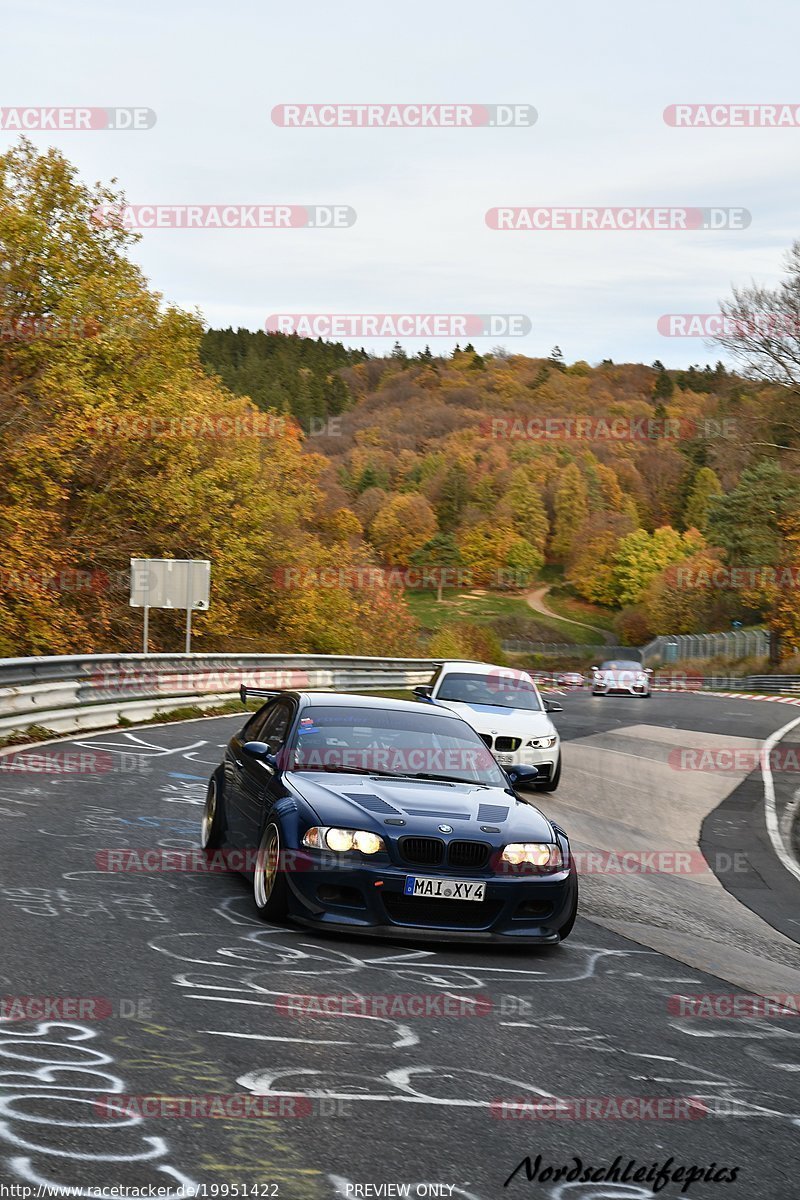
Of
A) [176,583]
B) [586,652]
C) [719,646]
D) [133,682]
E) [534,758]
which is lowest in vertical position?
[586,652]

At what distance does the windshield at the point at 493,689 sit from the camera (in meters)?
17.8

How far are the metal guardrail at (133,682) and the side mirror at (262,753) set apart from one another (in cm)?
777

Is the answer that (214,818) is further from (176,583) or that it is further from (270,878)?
(176,583)

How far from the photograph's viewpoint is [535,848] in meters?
7.69

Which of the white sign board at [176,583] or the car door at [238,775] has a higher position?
the white sign board at [176,583]

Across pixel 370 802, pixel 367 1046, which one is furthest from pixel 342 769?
pixel 367 1046

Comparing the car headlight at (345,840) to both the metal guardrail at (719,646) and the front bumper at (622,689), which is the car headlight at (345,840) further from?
the metal guardrail at (719,646)

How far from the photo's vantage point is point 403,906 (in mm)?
7332

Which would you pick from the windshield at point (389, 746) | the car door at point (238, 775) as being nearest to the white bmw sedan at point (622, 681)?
the car door at point (238, 775)

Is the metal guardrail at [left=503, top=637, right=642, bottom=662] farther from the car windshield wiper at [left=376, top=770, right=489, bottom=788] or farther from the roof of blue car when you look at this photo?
the car windshield wiper at [left=376, top=770, right=489, bottom=788]

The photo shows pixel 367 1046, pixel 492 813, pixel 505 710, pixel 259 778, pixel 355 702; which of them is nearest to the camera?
pixel 367 1046

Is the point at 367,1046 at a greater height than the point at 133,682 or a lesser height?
greater

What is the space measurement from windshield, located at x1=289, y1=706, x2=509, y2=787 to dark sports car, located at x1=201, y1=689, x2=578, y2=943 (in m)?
0.01

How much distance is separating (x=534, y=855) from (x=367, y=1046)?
2.50 m
